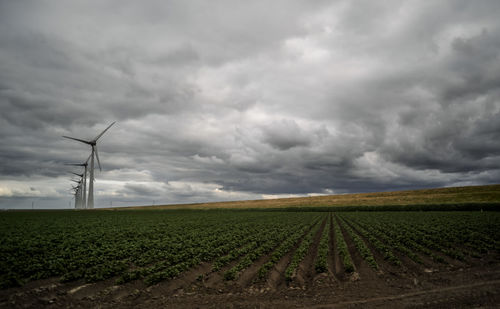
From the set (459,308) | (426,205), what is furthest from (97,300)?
(426,205)

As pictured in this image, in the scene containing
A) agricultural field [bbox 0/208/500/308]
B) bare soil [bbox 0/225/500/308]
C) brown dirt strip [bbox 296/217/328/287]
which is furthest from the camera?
brown dirt strip [bbox 296/217/328/287]

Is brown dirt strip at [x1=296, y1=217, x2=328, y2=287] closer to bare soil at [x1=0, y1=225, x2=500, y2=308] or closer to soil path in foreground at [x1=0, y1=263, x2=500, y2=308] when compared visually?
bare soil at [x1=0, y1=225, x2=500, y2=308]

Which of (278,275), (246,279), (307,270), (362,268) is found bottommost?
(362,268)

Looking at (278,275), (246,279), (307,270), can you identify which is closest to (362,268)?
(307,270)

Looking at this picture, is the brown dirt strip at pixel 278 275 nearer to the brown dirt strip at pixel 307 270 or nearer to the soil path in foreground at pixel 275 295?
the soil path in foreground at pixel 275 295

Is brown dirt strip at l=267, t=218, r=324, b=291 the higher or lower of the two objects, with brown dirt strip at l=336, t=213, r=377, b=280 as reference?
higher

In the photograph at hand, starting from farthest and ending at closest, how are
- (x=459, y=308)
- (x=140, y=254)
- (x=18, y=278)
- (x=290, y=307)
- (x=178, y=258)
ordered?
(x=140, y=254) < (x=178, y=258) < (x=18, y=278) < (x=290, y=307) < (x=459, y=308)

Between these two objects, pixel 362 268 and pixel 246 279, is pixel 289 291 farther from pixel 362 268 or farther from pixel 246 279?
pixel 362 268

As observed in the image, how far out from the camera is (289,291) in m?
14.0

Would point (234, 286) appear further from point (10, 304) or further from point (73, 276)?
point (10, 304)

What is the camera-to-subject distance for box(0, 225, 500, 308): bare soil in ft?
39.7

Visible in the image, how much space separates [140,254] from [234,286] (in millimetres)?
10365

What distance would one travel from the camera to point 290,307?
12031 mm

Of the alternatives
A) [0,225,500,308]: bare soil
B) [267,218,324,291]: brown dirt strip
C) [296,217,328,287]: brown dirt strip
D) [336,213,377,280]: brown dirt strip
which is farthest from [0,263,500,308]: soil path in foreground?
[336,213,377,280]: brown dirt strip
